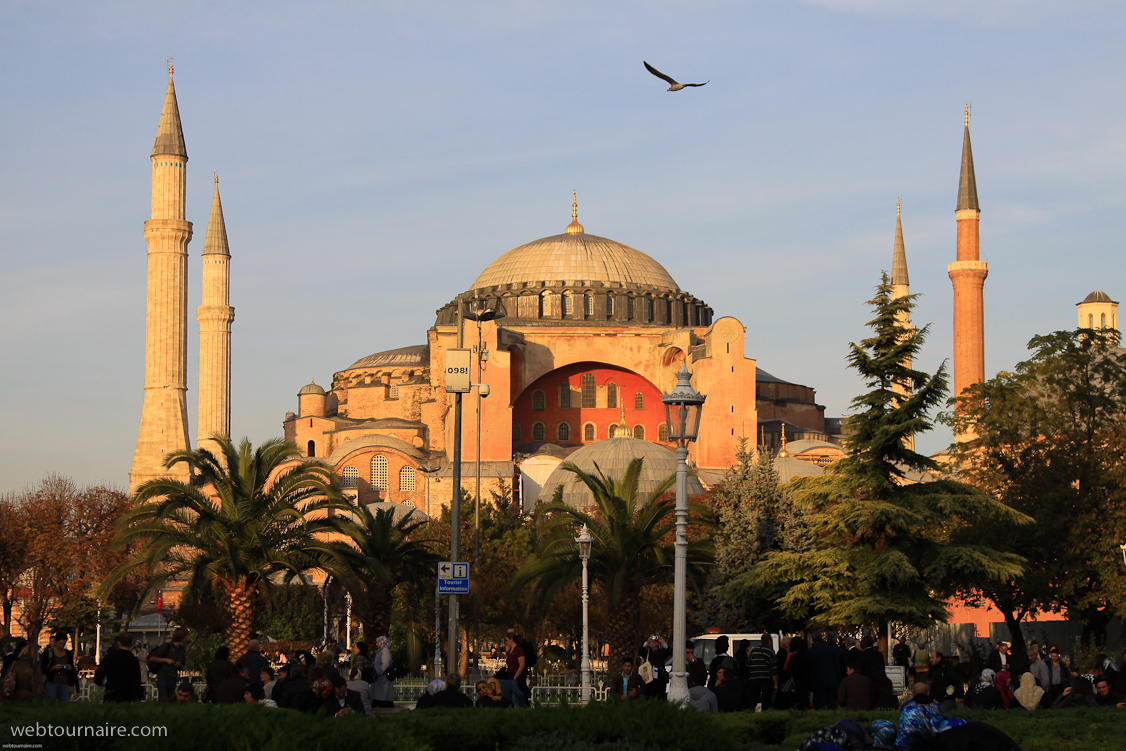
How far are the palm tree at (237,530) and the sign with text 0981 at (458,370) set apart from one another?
2.82m

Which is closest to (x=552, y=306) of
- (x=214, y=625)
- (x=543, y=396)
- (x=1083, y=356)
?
(x=543, y=396)

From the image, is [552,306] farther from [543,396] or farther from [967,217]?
[967,217]

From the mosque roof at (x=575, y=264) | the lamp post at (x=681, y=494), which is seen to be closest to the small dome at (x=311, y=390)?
the mosque roof at (x=575, y=264)

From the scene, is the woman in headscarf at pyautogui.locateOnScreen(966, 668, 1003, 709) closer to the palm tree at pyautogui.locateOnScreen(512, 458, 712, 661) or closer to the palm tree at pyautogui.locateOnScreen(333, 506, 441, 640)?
the palm tree at pyautogui.locateOnScreen(512, 458, 712, 661)

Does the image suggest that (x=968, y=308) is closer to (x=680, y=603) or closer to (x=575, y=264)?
(x=575, y=264)

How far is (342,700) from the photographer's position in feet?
32.8

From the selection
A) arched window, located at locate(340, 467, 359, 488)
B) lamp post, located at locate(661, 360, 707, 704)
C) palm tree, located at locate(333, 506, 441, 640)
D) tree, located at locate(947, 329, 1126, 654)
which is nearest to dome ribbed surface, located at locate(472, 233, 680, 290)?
arched window, located at locate(340, 467, 359, 488)

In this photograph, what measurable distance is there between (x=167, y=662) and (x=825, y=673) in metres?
5.95

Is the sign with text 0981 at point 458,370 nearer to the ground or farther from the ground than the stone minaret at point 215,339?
nearer to the ground

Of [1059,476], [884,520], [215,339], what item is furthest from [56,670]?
[215,339]

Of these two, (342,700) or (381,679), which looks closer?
(342,700)

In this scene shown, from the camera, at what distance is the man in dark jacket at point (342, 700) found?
9609mm

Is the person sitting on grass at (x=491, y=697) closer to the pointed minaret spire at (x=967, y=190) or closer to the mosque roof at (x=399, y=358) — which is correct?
the pointed minaret spire at (x=967, y=190)

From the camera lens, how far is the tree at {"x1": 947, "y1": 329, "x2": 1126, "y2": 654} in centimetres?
2547
